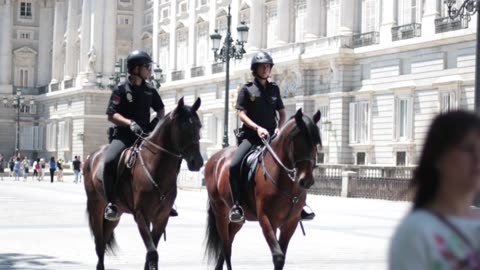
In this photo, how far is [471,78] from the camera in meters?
38.6

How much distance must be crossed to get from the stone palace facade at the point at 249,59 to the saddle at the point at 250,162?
2842cm

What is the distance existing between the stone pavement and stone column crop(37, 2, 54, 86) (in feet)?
202

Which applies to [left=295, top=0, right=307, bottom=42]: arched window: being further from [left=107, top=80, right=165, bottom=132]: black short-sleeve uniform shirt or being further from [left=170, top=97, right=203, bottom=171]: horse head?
[left=170, top=97, right=203, bottom=171]: horse head

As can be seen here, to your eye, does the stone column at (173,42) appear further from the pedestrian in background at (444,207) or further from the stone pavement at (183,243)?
the pedestrian in background at (444,207)

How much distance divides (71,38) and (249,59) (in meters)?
28.7

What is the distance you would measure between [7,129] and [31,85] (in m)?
4.46

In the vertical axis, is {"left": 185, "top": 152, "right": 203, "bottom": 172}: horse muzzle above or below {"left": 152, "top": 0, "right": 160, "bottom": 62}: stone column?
below

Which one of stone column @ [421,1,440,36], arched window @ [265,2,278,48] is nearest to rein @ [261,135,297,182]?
stone column @ [421,1,440,36]

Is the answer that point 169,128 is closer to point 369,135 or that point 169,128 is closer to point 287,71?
point 369,135

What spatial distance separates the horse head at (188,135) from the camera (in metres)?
9.94

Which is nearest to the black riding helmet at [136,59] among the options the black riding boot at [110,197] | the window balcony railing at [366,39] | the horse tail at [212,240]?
the black riding boot at [110,197]

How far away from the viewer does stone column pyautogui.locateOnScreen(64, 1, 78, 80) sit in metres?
79.2

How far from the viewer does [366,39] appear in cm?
4650

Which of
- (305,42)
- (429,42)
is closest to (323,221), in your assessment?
(429,42)
